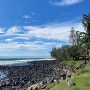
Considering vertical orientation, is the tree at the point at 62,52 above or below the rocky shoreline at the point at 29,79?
above

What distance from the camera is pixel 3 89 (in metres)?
34.4

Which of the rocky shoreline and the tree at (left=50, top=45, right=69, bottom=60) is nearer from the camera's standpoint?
the rocky shoreline

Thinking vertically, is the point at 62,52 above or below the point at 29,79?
above

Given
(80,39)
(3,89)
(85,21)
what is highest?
(85,21)

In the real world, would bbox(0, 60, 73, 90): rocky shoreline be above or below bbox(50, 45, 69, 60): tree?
below

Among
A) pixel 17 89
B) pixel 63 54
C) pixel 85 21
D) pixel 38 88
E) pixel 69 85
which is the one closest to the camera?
pixel 69 85

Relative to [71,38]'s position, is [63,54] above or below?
below

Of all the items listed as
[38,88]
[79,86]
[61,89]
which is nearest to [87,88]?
[79,86]

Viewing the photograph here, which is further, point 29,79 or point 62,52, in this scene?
point 62,52

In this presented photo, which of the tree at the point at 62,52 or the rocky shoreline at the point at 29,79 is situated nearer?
the rocky shoreline at the point at 29,79

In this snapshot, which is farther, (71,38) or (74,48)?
(71,38)

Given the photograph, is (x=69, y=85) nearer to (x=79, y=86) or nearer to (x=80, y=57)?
(x=79, y=86)

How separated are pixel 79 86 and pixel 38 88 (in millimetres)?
8084

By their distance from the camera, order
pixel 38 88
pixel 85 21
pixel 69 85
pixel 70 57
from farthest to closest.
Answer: pixel 70 57 < pixel 85 21 < pixel 38 88 < pixel 69 85
